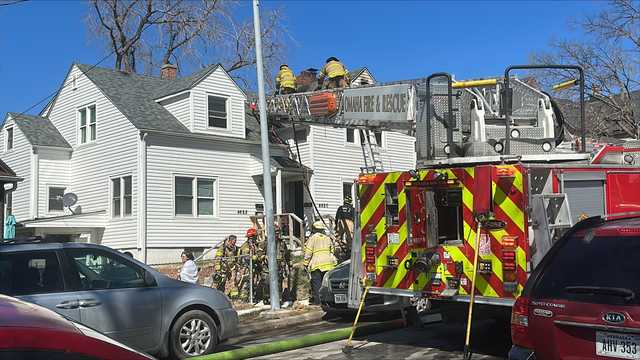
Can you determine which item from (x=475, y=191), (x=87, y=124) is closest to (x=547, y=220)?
(x=475, y=191)

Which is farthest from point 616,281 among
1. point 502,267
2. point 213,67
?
point 213,67

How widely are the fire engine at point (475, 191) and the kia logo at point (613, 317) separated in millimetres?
2964

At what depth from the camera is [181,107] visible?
2248cm

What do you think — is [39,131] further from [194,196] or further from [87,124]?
[194,196]

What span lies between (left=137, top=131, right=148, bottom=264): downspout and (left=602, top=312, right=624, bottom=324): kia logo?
58.5 feet

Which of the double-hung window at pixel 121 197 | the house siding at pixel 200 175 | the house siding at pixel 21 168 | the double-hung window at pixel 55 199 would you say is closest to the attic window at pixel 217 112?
the house siding at pixel 200 175

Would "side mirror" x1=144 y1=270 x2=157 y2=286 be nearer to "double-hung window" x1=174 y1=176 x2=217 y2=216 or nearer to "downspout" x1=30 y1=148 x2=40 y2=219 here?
"double-hung window" x1=174 y1=176 x2=217 y2=216

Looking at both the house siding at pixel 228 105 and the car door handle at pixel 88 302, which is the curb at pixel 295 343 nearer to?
the car door handle at pixel 88 302

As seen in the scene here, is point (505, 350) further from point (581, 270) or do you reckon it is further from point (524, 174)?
point (581, 270)

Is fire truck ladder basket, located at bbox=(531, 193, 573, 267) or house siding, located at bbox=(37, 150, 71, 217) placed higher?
house siding, located at bbox=(37, 150, 71, 217)

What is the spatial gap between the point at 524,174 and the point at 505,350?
2367 mm

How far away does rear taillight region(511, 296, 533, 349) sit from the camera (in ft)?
14.3

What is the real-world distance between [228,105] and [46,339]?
21.3 meters

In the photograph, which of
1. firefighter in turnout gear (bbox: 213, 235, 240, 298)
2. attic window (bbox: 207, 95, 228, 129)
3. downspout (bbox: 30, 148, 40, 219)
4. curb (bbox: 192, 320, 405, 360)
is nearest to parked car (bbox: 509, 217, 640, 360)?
curb (bbox: 192, 320, 405, 360)
